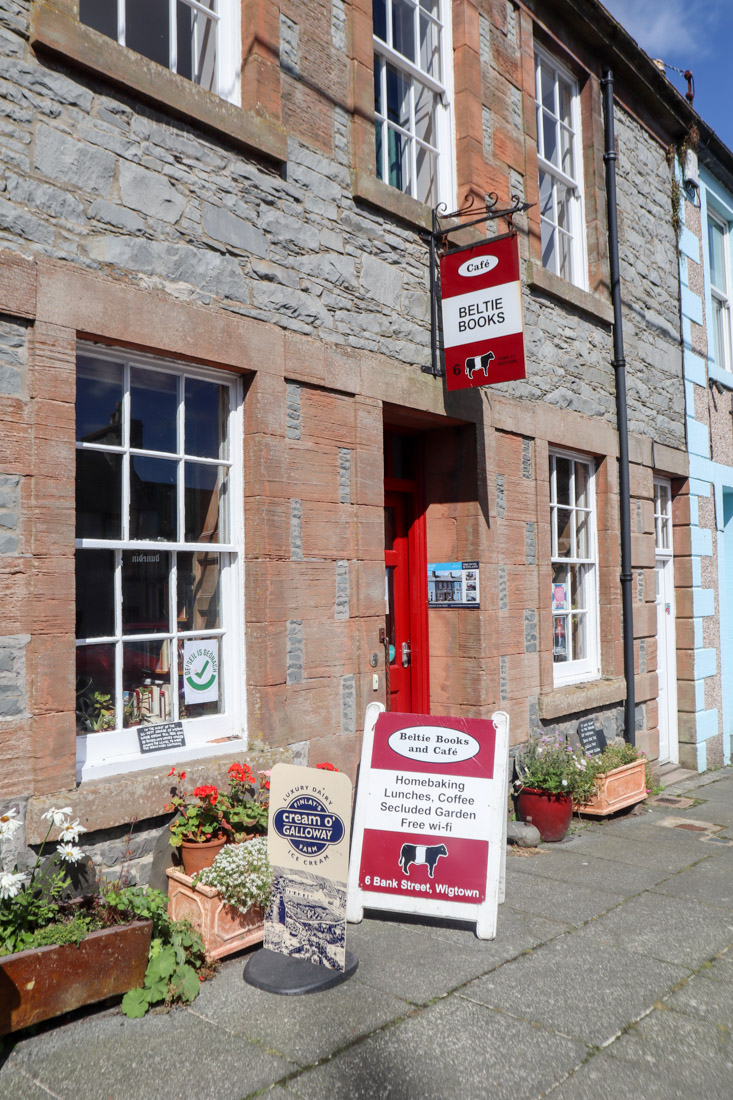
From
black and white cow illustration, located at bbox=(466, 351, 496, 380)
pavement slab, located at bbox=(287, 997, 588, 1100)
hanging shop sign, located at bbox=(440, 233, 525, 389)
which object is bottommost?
pavement slab, located at bbox=(287, 997, 588, 1100)

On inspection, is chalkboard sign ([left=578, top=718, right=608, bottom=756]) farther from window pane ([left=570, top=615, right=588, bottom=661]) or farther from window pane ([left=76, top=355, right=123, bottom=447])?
window pane ([left=76, top=355, right=123, bottom=447])

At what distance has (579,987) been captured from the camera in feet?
12.6

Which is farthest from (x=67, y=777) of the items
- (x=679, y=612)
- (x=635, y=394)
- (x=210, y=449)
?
(x=679, y=612)

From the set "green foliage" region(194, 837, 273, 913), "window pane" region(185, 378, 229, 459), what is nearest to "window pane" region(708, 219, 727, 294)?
"window pane" region(185, 378, 229, 459)

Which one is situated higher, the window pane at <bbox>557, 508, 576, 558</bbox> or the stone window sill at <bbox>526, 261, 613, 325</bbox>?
the stone window sill at <bbox>526, 261, 613, 325</bbox>

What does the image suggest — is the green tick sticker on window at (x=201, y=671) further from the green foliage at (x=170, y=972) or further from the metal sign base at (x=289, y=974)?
the metal sign base at (x=289, y=974)

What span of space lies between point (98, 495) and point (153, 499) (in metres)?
0.34

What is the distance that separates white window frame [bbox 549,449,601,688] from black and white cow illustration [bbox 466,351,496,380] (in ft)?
6.86

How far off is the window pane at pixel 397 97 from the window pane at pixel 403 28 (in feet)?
0.79

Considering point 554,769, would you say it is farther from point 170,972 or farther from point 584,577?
point 170,972

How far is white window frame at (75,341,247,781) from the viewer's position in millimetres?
4363

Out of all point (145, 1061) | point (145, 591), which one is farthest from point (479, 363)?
point (145, 1061)

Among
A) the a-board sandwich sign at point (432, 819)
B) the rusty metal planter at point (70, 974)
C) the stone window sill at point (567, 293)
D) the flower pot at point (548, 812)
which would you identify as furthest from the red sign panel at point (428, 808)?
the stone window sill at point (567, 293)

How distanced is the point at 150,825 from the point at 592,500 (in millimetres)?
5659
